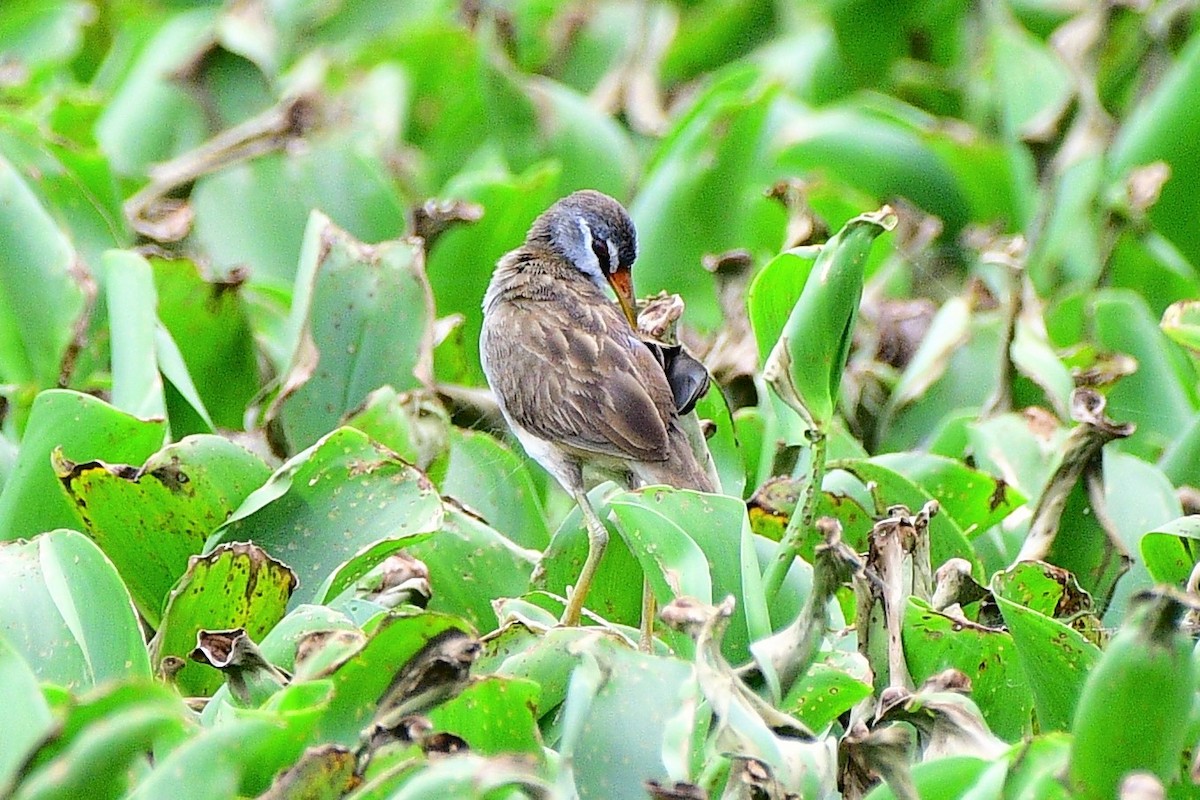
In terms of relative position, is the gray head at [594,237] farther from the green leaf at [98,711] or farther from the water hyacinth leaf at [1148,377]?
the green leaf at [98,711]

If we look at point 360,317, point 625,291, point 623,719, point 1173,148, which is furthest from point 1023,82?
point 623,719

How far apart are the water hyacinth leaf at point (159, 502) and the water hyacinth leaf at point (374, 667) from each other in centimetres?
64

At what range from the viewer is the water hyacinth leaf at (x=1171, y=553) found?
261cm

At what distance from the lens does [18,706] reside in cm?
191

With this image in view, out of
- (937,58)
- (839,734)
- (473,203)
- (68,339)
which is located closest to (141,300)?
(68,339)

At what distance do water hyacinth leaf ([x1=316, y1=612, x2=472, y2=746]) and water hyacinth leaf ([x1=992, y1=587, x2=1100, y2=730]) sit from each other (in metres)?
0.73

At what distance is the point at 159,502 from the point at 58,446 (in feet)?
0.58

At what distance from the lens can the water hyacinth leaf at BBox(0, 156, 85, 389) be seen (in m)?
3.22

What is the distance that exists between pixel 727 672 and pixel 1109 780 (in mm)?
443

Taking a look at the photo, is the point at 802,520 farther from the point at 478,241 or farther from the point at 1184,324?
the point at 478,241

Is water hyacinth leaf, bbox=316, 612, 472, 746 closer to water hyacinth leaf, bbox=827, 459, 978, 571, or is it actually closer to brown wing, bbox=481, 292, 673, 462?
brown wing, bbox=481, 292, 673, 462

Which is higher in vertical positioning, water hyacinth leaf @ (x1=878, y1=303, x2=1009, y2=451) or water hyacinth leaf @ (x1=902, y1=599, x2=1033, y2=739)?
water hyacinth leaf @ (x1=902, y1=599, x2=1033, y2=739)

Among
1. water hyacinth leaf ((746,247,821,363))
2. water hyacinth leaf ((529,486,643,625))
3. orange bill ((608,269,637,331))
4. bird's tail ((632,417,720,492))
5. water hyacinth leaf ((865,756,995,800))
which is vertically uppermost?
water hyacinth leaf ((746,247,821,363))

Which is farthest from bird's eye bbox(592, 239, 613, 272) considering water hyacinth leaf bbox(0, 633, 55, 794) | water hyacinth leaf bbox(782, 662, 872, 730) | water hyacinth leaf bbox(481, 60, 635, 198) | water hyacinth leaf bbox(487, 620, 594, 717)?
water hyacinth leaf bbox(0, 633, 55, 794)
